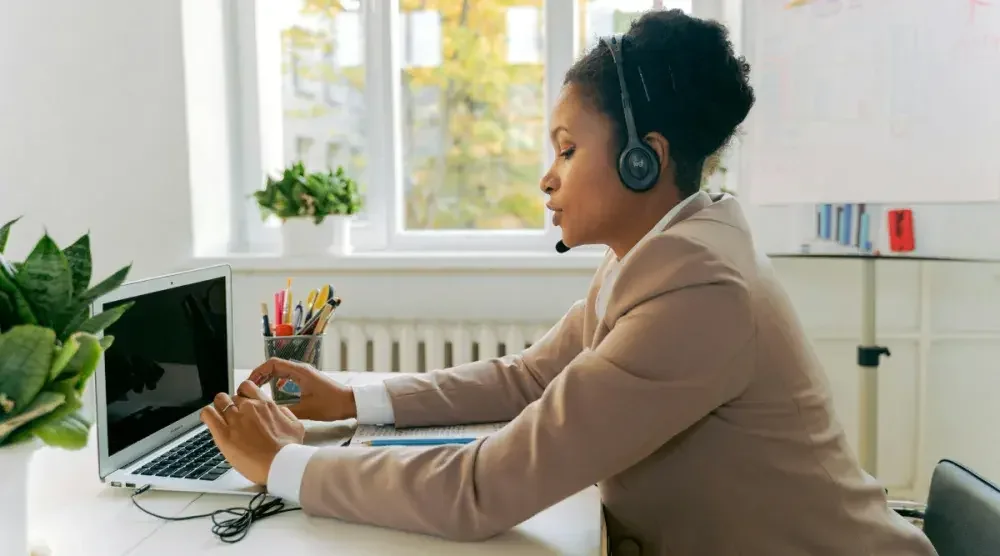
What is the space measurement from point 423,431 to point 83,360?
20.7 inches

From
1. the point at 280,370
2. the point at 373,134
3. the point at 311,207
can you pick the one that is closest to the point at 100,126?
the point at 311,207

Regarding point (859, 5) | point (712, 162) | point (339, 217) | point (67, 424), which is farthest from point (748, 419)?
point (339, 217)

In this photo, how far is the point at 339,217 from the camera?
1971 mm

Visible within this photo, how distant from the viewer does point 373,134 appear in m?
2.17

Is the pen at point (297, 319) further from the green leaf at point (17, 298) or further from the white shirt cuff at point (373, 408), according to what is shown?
the green leaf at point (17, 298)

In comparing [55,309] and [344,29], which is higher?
[344,29]

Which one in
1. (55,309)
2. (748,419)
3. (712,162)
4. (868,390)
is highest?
(712,162)

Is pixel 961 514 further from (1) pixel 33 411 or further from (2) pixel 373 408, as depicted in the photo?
(1) pixel 33 411

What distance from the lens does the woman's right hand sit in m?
1.10

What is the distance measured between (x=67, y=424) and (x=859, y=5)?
1.62 m

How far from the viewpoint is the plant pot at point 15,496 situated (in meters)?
0.63

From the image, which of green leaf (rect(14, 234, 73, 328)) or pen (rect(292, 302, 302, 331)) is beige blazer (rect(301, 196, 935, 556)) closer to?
green leaf (rect(14, 234, 73, 328))

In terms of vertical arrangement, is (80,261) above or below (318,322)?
above

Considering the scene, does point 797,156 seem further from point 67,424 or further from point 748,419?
point 67,424
